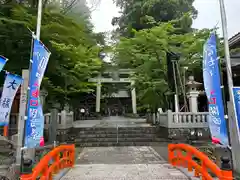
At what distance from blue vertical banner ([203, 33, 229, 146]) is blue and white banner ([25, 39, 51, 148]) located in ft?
11.6

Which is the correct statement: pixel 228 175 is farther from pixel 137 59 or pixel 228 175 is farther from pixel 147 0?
pixel 147 0

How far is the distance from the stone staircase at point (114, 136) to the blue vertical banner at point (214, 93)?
264 inches

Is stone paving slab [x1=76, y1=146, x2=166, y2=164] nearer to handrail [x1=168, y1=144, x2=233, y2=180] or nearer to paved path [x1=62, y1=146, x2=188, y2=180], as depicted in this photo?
paved path [x1=62, y1=146, x2=188, y2=180]

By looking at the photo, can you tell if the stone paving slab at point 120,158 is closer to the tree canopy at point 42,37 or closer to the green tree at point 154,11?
the tree canopy at point 42,37

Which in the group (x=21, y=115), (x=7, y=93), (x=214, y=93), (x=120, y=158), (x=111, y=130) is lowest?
(x=120, y=158)

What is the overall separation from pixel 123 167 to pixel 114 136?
17.3 feet

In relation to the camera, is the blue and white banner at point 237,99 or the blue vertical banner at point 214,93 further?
the blue and white banner at point 237,99

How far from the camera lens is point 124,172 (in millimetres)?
5816

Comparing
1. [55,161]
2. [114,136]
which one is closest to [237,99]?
[55,161]

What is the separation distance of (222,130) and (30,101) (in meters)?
3.74

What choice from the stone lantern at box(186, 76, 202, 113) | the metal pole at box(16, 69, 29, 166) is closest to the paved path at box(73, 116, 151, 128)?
the stone lantern at box(186, 76, 202, 113)

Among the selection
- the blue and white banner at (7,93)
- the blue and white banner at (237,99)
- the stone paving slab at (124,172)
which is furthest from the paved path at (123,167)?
the blue and white banner at (7,93)

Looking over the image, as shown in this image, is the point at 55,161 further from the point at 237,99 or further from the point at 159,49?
the point at 159,49

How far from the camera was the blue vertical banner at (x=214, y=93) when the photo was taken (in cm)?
428
